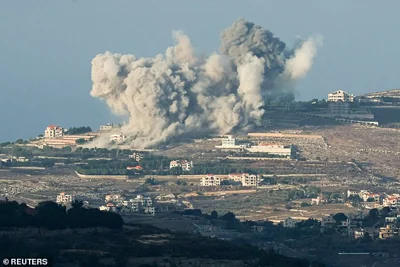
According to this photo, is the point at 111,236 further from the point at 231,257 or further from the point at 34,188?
the point at 34,188

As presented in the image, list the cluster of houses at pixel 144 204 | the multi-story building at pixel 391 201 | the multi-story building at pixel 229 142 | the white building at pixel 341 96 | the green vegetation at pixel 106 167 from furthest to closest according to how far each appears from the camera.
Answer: the white building at pixel 341 96 → the multi-story building at pixel 229 142 → the green vegetation at pixel 106 167 → the multi-story building at pixel 391 201 → the cluster of houses at pixel 144 204

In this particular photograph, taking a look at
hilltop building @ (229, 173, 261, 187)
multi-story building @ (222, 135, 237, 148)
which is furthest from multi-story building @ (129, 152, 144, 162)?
hilltop building @ (229, 173, 261, 187)

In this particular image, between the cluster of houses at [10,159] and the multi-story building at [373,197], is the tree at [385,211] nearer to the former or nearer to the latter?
the multi-story building at [373,197]

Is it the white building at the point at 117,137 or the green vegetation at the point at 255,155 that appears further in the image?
the white building at the point at 117,137

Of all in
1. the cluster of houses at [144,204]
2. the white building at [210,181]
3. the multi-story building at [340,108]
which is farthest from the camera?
the multi-story building at [340,108]

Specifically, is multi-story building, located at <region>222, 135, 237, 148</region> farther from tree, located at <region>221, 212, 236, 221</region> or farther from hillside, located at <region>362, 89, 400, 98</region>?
tree, located at <region>221, 212, 236, 221</region>

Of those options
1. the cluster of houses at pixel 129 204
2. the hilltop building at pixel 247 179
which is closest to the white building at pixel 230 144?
the hilltop building at pixel 247 179

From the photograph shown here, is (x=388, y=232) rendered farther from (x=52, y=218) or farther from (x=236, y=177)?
(x=236, y=177)

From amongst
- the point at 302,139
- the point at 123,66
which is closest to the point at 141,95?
the point at 123,66
